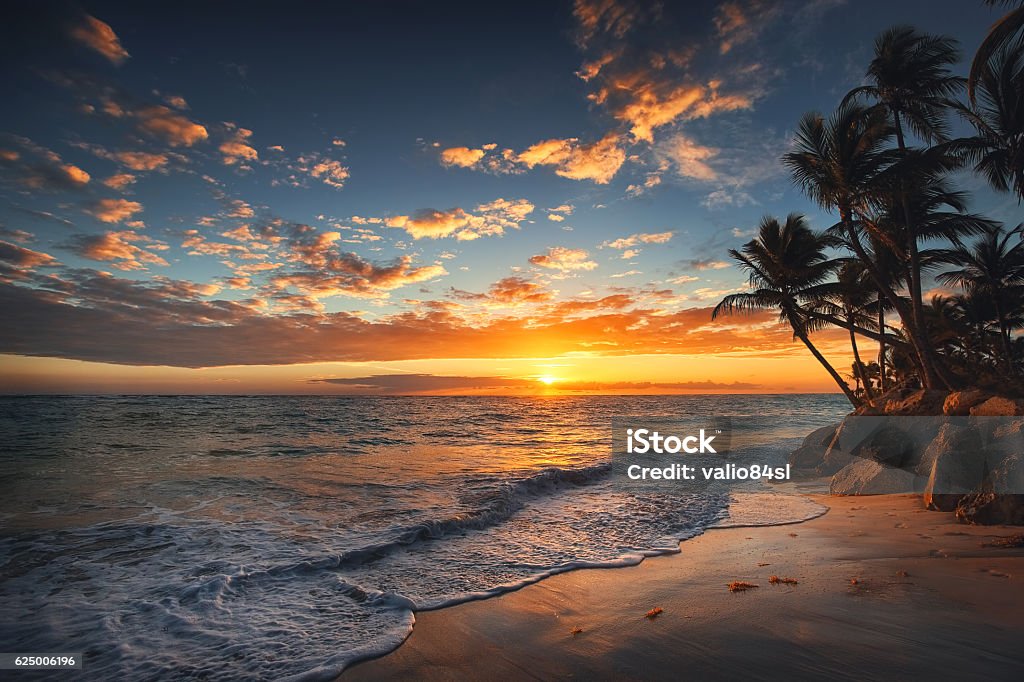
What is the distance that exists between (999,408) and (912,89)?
1409 centimetres

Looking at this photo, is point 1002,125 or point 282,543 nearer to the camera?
point 282,543

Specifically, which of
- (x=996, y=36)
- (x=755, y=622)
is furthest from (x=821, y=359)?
(x=755, y=622)

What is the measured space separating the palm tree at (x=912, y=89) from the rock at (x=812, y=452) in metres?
5.79

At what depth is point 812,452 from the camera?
62.0 ft

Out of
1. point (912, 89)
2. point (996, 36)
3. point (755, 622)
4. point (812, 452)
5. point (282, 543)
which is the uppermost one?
point (912, 89)

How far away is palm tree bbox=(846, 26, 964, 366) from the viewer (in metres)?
16.3

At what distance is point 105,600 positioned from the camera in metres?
5.95

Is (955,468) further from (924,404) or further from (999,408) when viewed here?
(924,404)

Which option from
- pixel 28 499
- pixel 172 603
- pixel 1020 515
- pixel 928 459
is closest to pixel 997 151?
pixel 928 459

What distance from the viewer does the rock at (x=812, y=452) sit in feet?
60.8

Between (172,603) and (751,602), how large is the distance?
7.24m

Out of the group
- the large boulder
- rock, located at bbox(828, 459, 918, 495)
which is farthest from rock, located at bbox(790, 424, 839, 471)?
the large boulder

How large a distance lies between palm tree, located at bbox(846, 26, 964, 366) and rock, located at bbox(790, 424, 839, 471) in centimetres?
579

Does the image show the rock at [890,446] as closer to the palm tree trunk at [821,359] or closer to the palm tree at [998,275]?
the palm tree trunk at [821,359]
